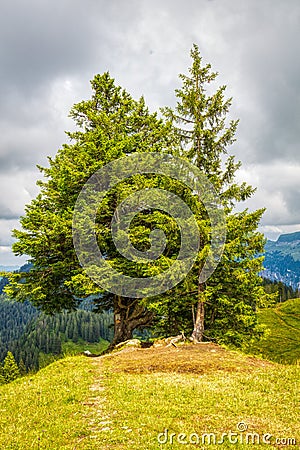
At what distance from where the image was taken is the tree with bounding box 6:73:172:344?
22469 millimetres

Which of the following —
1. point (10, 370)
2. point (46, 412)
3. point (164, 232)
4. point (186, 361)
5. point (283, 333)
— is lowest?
point (10, 370)

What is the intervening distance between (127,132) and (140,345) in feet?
57.4

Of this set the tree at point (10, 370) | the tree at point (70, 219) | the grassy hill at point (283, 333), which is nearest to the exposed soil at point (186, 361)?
the tree at point (70, 219)

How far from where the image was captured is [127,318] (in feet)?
85.1

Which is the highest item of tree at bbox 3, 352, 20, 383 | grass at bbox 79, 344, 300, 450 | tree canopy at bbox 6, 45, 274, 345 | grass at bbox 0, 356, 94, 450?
tree canopy at bbox 6, 45, 274, 345

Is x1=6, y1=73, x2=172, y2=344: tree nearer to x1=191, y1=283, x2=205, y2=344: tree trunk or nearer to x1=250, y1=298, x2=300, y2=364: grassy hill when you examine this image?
x1=191, y1=283, x2=205, y2=344: tree trunk

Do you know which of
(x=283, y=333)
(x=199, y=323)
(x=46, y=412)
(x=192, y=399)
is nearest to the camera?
(x=46, y=412)

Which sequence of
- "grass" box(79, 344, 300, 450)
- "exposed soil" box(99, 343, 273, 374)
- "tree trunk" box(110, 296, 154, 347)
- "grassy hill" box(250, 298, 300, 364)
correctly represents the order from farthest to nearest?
"grassy hill" box(250, 298, 300, 364)
"tree trunk" box(110, 296, 154, 347)
"exposed soil" box(99, 343, 273, 374)
"grass" box(79, 344, 300, 450)

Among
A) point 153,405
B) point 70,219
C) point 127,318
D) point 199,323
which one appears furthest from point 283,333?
point 153,405

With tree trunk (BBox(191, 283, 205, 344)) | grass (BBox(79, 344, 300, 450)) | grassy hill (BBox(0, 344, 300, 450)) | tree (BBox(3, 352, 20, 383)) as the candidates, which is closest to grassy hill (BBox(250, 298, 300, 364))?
tree (BBox(3, 352, 20, 383))

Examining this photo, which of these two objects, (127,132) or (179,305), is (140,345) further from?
(127,132)

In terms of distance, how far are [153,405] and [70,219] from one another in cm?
1598

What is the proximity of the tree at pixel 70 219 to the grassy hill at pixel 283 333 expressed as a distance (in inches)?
2047

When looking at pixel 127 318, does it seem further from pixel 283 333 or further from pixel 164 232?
pixel 283 333
